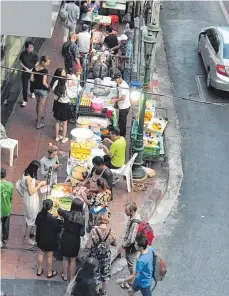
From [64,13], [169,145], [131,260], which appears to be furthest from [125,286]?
[64,13]

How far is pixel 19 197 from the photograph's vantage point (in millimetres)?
14312

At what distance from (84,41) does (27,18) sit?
23.2 feet

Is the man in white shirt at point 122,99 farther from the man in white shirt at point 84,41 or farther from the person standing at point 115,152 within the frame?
the man in white shirt at point 84,41

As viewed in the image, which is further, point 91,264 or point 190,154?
point 190,154

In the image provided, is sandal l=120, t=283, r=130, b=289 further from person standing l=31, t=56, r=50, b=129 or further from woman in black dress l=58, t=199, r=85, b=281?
person standing l=31, t=56, r=50, b=129

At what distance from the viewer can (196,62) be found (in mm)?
23578

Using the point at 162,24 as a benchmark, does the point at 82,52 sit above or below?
above

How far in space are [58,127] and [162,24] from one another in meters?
11.9

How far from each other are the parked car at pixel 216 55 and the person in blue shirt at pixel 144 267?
10.5 meters

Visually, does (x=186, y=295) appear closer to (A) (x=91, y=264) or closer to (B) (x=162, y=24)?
(A) (x=91, y=264)

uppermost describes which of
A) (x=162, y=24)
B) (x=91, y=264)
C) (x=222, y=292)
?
(x=91, y=264)

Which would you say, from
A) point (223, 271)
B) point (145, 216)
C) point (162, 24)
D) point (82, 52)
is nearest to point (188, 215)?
point (145, 216)

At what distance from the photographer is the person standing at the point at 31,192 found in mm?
12258

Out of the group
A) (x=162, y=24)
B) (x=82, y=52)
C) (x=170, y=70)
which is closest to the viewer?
(x=82, y=52)
